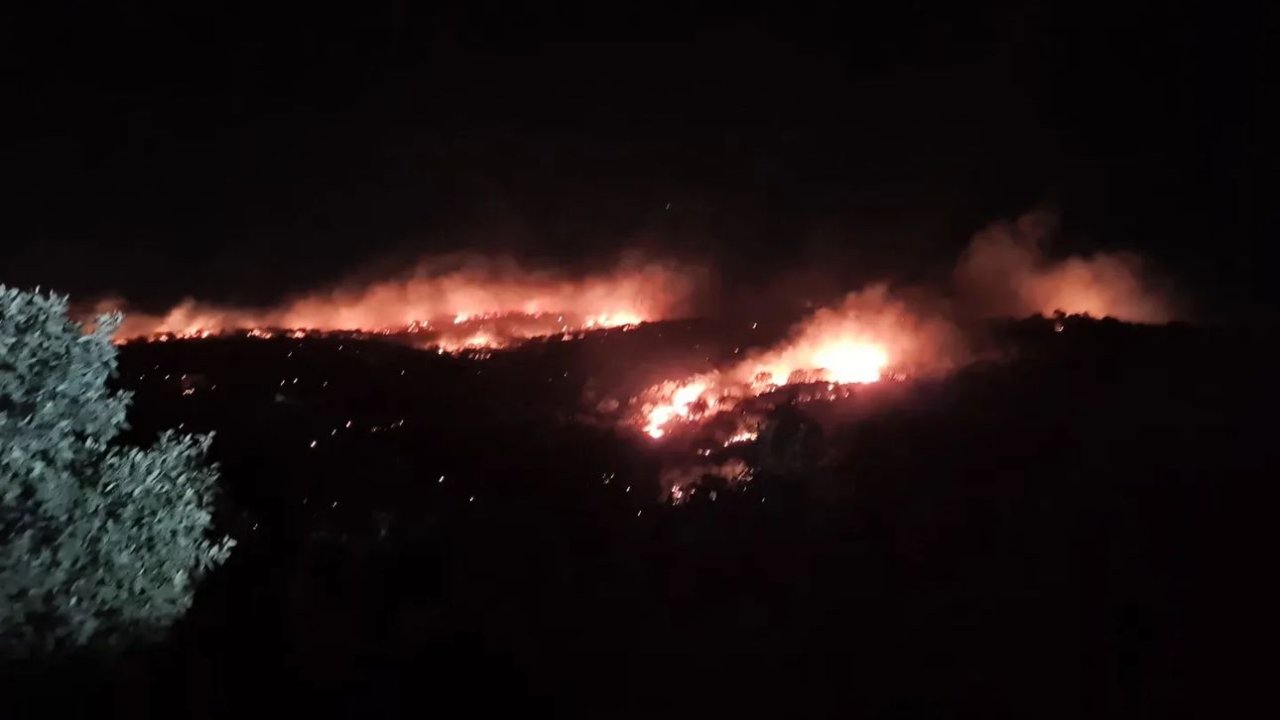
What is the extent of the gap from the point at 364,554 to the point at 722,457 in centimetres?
908

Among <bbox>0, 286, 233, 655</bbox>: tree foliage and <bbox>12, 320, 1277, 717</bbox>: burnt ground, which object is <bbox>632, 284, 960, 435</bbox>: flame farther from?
<bbox>0, 286, 233, 655</bbox>: tree foliage

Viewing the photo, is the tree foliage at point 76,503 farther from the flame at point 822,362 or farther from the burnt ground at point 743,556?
the flame at point 822,362

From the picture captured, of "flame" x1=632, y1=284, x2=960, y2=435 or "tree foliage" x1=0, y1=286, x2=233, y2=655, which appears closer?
"tree foliage" x1=0, y1=286, x2=233, y2=655

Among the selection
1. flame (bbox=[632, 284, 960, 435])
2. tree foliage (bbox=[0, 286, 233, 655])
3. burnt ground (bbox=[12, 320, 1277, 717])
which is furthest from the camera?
flame (bbox=[632, 284, 960, 435])

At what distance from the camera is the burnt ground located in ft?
54.0

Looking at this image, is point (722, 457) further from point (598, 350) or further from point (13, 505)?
point (13, 505)

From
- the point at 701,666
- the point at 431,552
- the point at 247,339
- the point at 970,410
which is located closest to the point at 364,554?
the point at 431,552

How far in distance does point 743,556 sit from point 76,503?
12730mm

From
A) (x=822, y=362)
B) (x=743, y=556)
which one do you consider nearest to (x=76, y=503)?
(x=743, y=556)

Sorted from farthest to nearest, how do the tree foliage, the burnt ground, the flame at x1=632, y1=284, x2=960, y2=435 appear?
1. the flame at x1=632, y1=284, x2=960, y2=435
2. the burnt ground
3. the tree foliage

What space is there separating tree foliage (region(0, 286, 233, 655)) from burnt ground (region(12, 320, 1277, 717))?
0.77 m

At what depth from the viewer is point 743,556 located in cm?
2138

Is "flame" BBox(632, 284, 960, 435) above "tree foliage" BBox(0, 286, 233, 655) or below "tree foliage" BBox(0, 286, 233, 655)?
above

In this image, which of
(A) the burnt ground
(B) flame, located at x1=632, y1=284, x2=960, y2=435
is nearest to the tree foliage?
(A) the burnt ground
